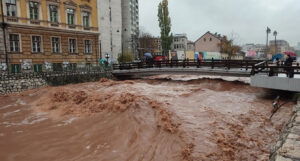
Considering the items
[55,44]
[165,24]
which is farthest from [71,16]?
[165,24]

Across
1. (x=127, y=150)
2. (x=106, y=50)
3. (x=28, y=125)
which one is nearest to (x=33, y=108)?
(x=28, y=125)

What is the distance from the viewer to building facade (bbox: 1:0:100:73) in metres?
25.2

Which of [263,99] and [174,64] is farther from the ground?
[174,64]

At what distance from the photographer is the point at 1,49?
23906 mm

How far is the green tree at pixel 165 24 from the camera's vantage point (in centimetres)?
5269

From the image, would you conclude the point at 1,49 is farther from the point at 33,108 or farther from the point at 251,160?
the point at 251,160

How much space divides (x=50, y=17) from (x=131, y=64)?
39.6 ft

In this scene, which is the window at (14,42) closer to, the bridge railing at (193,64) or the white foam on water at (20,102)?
the white foam on water at (20,102)

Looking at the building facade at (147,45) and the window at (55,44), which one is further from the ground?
the building facade at (147,45)

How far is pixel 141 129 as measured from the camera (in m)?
9.80

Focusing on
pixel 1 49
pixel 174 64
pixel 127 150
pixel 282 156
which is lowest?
pixel 127 150

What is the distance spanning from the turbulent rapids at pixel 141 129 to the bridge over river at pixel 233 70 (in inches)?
54.4

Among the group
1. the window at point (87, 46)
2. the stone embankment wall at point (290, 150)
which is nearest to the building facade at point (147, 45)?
the window at point (87, 46)

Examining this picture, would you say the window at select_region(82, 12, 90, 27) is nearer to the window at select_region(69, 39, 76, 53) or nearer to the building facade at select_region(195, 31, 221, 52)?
the window at select_region(69, 39, 76, 53)
